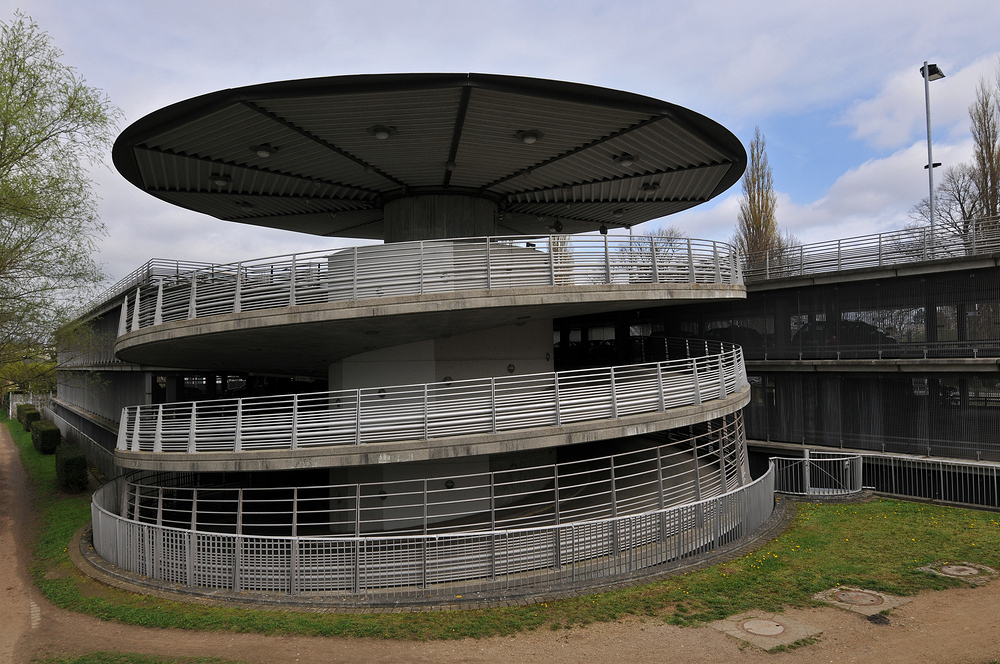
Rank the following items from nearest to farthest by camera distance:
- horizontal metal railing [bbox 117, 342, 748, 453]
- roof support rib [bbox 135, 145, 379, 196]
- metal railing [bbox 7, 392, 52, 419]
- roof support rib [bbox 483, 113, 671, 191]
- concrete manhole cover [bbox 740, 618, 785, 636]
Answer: concrete manhole cover [bbox 740, 618, 785, 636] < horizontal metal railing [bbox 117, 342, 748, 453] < roof support rib [bbox 483, 113, 671, 191] < roof support rib [bbox 135, 145, 379, 196] < metal railing [bbox 7, 392, 52, 419]

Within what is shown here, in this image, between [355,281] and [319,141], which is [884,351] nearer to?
[355,281]

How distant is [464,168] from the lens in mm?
16938

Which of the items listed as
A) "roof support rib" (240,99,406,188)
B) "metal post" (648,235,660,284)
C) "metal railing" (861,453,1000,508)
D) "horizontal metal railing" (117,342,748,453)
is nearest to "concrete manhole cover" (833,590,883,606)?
"horizontal metal railing" (117,342,748,453)

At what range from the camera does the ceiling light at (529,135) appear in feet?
47.9

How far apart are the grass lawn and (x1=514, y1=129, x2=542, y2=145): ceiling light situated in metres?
10.6

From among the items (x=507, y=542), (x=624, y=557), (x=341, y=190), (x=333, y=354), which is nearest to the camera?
(x=507, y=542)

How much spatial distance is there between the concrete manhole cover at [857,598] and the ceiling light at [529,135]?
38.9ft

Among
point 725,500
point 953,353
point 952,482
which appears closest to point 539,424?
point 725,500

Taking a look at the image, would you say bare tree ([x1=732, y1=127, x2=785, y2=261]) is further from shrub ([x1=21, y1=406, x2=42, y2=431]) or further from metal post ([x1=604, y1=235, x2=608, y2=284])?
shrub ([x1=21, y1=406, x2=42, y2=431])

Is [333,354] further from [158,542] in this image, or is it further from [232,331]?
[158,542]

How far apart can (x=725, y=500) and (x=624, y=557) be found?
129 inches

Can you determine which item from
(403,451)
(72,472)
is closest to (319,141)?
(403,451)

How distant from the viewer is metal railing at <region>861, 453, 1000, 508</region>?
61.4 ft

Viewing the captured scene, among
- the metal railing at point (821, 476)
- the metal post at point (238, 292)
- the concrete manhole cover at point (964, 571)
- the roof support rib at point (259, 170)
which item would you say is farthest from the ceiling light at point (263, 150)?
the concrete manhole cover at point (964, 571)
